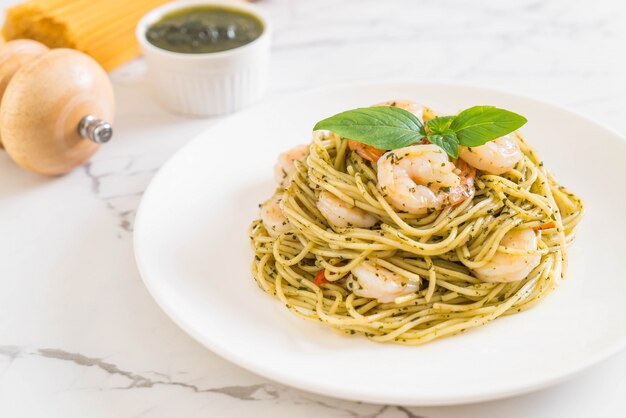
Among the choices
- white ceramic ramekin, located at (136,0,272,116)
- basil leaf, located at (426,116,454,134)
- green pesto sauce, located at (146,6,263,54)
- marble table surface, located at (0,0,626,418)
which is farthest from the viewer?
green pesto sauce, located at (146,6,263,54)

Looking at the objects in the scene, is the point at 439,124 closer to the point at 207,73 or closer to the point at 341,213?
the point at 341,213

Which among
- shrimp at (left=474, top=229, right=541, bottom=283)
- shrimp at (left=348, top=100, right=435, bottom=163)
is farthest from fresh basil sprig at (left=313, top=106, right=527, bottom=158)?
shrimp at (left=474, top=229, right=541, bottom=283)

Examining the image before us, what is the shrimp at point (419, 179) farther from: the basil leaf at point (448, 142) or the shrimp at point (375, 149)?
the shrimp at point (375, 149)

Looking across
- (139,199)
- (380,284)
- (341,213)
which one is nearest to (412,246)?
(380,284)

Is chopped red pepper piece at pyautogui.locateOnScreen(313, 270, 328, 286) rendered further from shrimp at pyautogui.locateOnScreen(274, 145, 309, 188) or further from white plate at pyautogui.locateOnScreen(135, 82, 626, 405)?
shrimp at pyautogui.locateOnScreen(274, 145, 309, 188)

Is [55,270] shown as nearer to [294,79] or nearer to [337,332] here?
[337,332]

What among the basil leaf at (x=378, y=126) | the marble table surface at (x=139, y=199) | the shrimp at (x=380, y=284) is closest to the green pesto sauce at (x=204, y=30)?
the marble table surface at (x=139, y=199)

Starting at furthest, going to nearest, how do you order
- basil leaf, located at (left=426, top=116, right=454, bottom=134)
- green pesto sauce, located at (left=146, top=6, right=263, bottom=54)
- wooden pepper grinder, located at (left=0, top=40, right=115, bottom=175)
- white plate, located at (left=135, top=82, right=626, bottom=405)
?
green pesto sauce, located at (left=146, top=6, right=263, bottom=54) < wooden pepper grinder, located at (left=0, top=40, right=115, bottom=175) < basil leaf, located at (left=426, top=116, right=454, bottom=134) < white plate, located at (left=135, top=82, right=626, bottom=405)

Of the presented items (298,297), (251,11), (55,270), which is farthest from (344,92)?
(55,270)
